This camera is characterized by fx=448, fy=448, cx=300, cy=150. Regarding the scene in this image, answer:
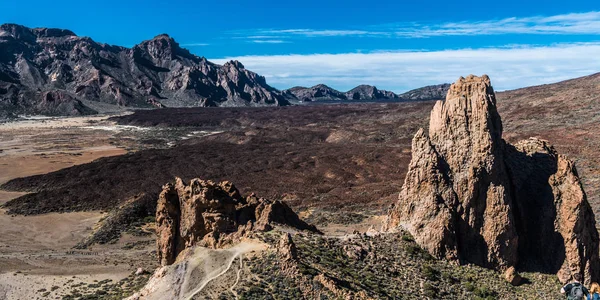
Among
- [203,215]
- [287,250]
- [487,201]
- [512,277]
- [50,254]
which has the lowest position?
[50,254]

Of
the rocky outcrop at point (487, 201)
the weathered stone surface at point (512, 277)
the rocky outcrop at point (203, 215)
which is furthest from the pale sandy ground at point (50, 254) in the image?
the weathered stone surface at point (512, 277)

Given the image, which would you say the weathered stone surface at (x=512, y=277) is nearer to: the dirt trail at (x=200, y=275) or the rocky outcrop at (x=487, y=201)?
the rocky outcrop at (x=487, y=201)

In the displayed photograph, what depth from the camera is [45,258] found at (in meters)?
36.5

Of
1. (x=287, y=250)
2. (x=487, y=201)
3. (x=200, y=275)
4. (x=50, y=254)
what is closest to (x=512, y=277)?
(x=487, y=201)

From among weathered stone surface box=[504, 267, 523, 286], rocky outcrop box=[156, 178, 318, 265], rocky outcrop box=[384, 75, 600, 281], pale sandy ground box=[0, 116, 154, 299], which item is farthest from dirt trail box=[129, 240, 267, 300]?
pale sandy ground box=[0, 116, 154, 299]

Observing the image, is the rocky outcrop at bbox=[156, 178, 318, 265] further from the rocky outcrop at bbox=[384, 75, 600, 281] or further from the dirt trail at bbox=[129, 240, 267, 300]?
the rocky outcrop at bbox=[384, 75, 600, 281]

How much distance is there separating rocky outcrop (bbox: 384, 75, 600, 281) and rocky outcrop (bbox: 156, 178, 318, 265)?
Result: 6.75 m

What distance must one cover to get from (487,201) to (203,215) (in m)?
13.8

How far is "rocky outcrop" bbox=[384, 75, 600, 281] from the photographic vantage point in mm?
19422

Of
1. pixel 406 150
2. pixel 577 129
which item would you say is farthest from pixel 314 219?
pixel 577 129

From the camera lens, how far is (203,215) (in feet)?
76.2

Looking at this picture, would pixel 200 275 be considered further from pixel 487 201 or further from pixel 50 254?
pixel 50 254

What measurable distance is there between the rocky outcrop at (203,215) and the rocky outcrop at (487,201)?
22.2 feet

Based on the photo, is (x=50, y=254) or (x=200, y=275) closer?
(x=200, y=275)
